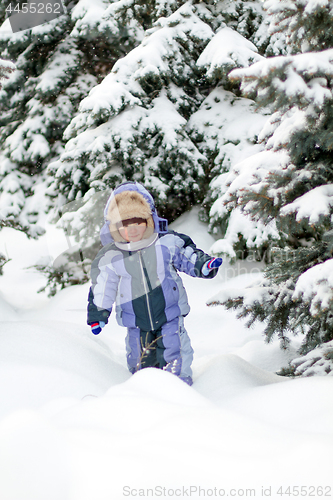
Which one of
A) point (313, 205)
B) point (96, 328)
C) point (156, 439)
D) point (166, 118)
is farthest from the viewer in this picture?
point (166, 118)

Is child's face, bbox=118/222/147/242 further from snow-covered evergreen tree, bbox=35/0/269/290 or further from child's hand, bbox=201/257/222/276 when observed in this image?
snow-covered evergreen tree, bbox=35/0/269/290

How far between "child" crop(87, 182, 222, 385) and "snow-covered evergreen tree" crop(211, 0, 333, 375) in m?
0.40

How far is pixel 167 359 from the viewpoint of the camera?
271 centimetres

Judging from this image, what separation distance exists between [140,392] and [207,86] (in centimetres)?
655

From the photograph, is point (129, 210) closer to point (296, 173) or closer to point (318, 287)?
point (296, 173)

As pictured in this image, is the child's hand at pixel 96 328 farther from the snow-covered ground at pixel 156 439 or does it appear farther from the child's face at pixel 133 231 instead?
the child's face at pixel 133 231

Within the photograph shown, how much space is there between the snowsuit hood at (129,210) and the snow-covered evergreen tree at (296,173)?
2.10 ft

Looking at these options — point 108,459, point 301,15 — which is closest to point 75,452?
point 108,459

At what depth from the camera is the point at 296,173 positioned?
7.06ft

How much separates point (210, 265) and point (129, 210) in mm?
736

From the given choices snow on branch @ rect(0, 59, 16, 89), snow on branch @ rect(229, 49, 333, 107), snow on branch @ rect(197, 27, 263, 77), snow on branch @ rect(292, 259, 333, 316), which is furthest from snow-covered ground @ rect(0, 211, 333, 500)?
snow on branch @ rect(197, 27, 263, 77)

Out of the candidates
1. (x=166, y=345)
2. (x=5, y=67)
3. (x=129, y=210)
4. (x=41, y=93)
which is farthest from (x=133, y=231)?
(x=41, y=93)

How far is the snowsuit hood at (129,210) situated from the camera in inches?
105

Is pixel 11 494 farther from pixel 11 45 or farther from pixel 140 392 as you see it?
pixel 11 45
